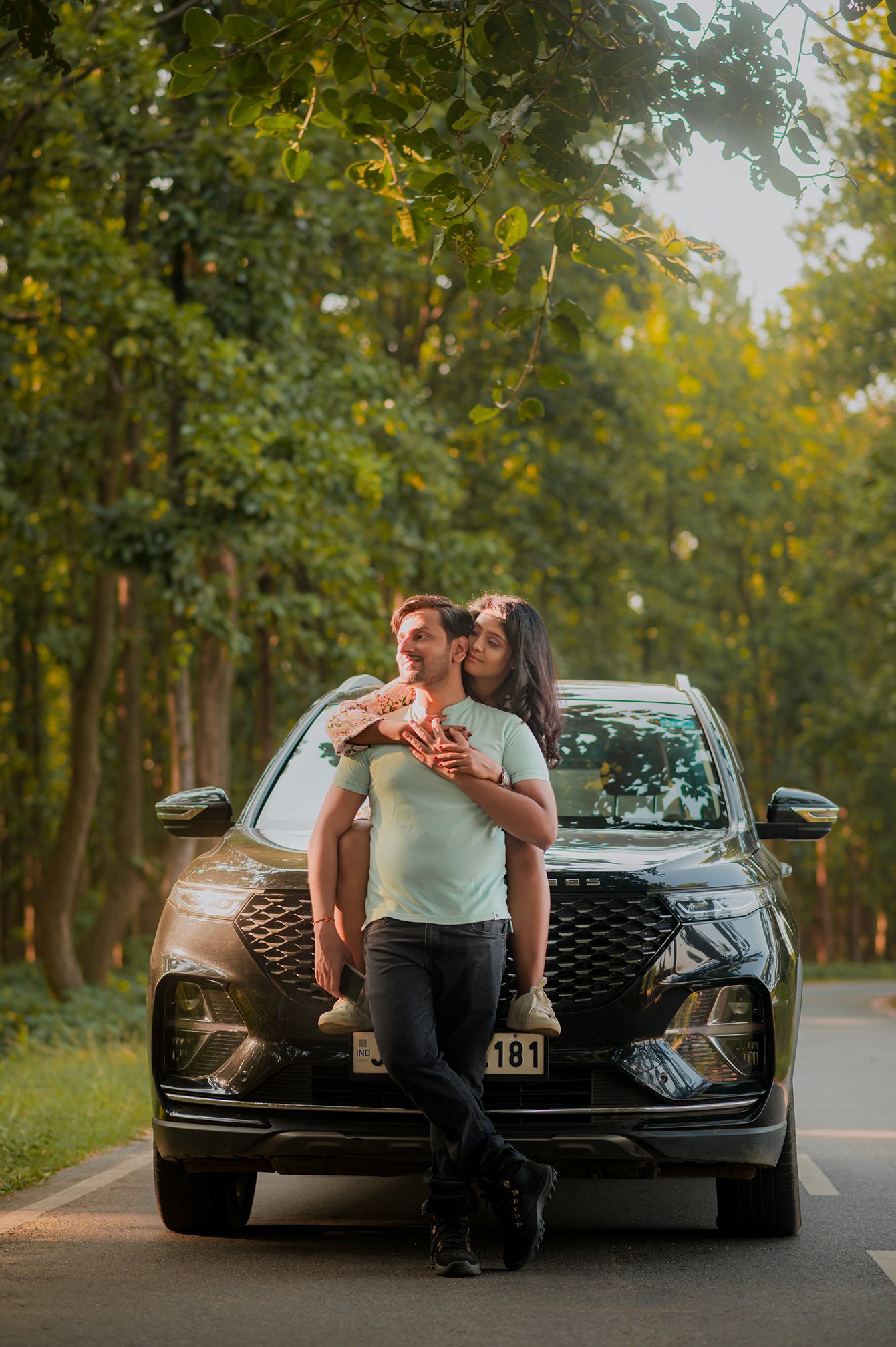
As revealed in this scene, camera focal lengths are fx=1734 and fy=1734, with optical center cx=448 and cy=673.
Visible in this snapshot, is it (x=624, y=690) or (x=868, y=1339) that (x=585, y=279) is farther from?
(x=868, y=1339)

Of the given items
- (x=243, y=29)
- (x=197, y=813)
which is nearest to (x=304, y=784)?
(x=197, y=813)

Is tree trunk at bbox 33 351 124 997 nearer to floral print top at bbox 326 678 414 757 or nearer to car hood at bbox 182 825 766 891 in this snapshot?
car hood at bbox 182 825 766 891

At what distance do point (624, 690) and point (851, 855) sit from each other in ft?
141

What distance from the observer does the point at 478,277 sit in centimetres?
656

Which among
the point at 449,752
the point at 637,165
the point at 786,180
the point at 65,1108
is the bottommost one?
the point at 65,1108

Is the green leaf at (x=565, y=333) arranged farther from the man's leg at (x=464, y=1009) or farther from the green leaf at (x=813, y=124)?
the man's leg at (x=464, y=1009)

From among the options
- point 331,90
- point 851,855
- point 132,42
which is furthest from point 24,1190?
point 851,855

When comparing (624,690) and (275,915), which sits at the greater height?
(624,690)

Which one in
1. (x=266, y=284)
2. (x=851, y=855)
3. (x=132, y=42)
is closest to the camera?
(x=132, y=42)

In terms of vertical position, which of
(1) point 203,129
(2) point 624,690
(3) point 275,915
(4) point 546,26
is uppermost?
(1) point 203,129

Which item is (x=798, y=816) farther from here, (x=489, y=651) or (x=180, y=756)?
(x=180, y=756)

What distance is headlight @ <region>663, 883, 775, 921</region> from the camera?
5.11m

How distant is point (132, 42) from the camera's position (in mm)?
13148

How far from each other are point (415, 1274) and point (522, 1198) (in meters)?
0.49
